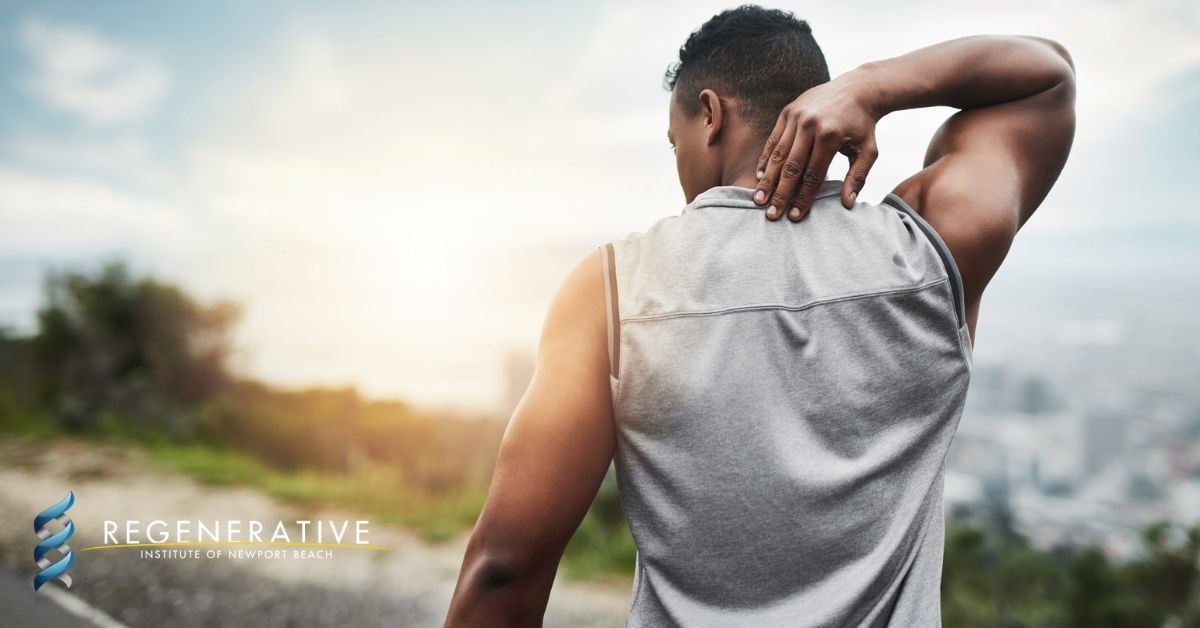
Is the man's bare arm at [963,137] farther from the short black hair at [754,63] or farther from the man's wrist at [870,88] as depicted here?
the short black hair at [754,63]

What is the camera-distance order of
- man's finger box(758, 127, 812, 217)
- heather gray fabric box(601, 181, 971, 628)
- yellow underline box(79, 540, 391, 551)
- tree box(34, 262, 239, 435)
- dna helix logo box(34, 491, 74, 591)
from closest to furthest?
heather gray fabric box(601, 181, 971, 628) → man's finger box(758, 127, 812, 217) → dna helix logo box(34, 491, 74, 591) → yellow underline box(79, 540, 391, 551) → tree box(34, 262, 239, 435)

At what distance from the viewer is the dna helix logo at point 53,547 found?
414cm

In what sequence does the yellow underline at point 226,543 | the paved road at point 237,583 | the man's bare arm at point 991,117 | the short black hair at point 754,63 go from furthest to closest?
the yellow underline at point 226,543 < the paved road at point 237,583 < the short black hair at point 754,63 < the man's bare arm at point 991,117

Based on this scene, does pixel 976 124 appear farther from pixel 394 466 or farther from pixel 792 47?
pixel 394 466

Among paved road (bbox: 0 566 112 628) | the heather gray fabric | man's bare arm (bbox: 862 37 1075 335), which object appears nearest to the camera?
the heather gray fabric

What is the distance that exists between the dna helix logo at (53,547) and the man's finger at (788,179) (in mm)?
4752

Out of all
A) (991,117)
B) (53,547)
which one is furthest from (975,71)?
(53,547)

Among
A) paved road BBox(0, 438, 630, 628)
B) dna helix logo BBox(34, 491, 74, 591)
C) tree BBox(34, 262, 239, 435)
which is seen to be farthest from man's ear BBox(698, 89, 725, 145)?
tree BBox(34, 262, 239, 435)

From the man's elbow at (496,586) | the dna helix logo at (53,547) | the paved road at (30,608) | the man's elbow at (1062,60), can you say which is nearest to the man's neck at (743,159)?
the man's elbow at (1062,60)

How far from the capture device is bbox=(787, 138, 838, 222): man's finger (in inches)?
46.5

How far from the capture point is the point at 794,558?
1.11 meters

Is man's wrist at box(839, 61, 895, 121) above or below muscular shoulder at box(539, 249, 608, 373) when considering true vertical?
above

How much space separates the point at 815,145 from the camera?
3.92ft

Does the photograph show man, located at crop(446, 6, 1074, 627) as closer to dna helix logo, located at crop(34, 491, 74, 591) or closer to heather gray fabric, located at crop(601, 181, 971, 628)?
heather gray fabric, located at crop(601, 181, 971, 628)
